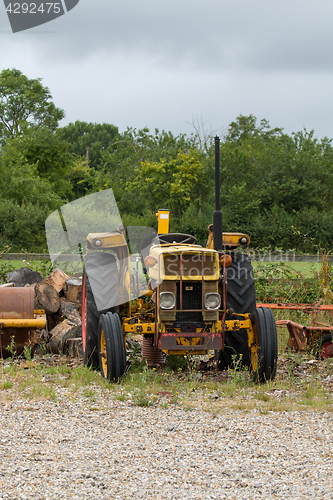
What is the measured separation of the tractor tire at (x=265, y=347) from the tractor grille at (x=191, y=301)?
2.17 feet

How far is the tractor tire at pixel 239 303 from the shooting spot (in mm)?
6605

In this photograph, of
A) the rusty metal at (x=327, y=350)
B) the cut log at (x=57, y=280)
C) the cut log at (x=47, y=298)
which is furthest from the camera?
the cut log at (x=57, y=280)

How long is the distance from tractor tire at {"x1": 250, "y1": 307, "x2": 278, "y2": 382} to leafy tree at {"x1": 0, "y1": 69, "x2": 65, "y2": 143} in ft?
→ 125

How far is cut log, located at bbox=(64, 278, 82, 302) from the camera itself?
30.9 ft

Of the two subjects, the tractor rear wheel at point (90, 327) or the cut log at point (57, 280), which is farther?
the cut log at point (57, 280)

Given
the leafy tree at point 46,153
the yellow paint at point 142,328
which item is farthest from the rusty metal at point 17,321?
the leafy tree at point 46,153

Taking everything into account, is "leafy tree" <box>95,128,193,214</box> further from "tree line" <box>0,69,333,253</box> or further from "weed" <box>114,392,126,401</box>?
"weed" <box>114,392,126,401</box>

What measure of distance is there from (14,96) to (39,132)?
32.9 ft

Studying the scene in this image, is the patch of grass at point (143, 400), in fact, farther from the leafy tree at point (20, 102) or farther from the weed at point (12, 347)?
the leafy tree at point (20, 102)

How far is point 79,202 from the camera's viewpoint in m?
6.75

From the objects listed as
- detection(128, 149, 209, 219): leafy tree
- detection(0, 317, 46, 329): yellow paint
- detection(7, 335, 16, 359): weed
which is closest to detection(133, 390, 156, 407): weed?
detection(7, 335, 16, 359): weed

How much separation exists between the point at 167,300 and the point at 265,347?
1169 millimetres

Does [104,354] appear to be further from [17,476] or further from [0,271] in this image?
[0,271]

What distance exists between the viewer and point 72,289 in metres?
9.44
